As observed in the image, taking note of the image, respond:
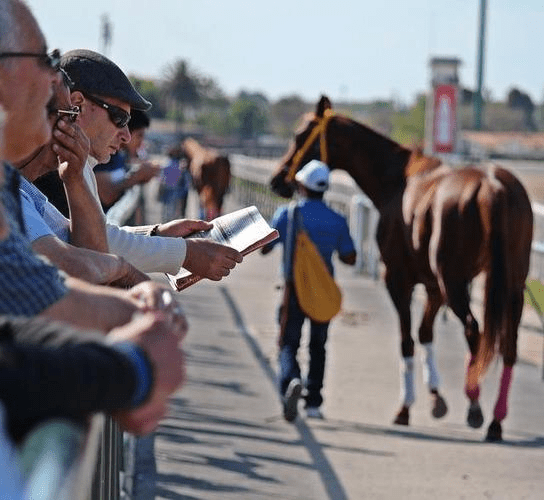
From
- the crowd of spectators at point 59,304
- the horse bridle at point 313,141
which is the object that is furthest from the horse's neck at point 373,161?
the crowd of spectators at point 59,304

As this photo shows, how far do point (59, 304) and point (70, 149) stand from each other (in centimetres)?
168

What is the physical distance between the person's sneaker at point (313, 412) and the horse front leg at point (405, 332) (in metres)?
0.52

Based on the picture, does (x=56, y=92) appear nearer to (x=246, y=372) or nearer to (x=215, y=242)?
(x=215, y=242)

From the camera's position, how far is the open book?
475cm

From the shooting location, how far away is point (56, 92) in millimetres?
4285

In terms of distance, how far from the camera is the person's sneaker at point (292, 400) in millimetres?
9492

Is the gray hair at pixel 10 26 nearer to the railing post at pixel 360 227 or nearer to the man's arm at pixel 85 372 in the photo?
the man's arm at pixel 85 372

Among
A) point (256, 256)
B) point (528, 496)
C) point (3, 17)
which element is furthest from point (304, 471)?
point (256, 256)

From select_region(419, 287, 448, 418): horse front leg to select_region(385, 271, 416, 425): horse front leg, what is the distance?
0.32 feet

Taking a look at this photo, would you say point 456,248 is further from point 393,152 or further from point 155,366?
point 155,366

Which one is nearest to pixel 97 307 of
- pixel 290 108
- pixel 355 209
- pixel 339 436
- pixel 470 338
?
pixel 339 436

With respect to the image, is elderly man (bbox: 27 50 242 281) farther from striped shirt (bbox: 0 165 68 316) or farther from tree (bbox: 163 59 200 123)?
tree (bbox: 163 59 200 123)

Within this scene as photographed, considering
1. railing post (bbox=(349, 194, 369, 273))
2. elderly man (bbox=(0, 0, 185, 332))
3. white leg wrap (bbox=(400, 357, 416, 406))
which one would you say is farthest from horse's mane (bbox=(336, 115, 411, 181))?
elderly man (bbox=(0, 0, 185, 332))

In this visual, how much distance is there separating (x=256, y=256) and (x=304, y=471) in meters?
15.6
